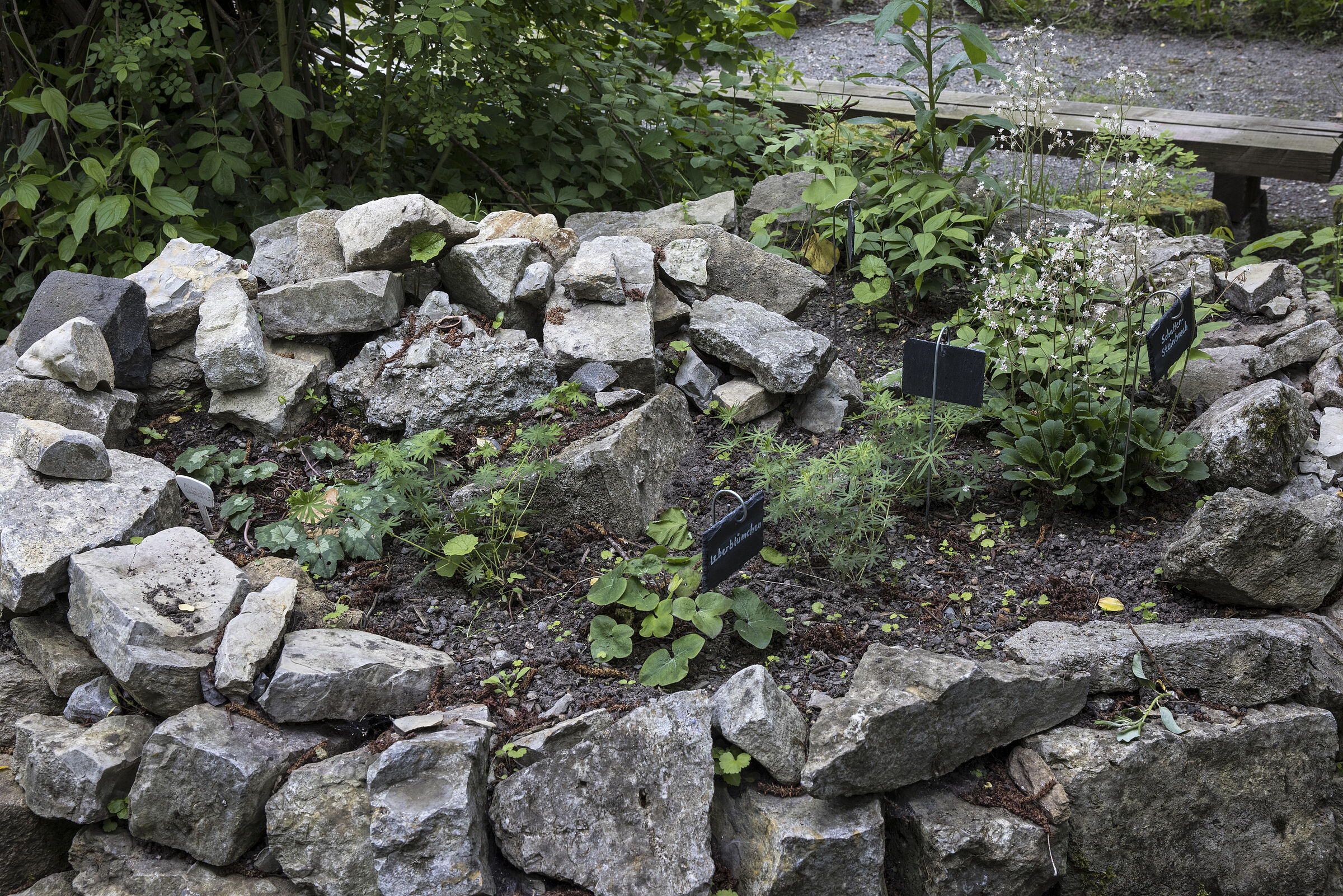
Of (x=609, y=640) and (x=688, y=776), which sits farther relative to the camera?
(x=609, y=640)

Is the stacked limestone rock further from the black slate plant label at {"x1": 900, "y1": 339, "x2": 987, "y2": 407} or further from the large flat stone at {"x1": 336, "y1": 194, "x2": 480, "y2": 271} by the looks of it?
the large flat stone at {"x1": 336, "y1": 194, "x2": 480, "y2": 271}

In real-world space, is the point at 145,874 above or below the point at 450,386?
below

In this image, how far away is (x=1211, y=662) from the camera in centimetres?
276

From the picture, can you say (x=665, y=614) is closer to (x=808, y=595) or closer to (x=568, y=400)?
(x=808, y=595)

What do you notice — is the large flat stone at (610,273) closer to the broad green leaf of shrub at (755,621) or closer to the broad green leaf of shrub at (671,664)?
the broad green leaf of shrub at (755,621)

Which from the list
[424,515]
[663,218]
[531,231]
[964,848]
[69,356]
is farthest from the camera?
[663,218]

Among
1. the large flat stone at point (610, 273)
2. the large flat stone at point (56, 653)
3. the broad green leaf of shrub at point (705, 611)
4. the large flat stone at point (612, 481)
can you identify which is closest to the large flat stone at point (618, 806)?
the broad green leaf of shrub at point (705, 611)

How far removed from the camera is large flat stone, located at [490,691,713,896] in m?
2.46

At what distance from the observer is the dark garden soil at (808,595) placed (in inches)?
114

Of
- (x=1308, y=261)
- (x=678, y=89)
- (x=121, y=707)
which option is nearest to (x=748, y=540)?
(x=121, y=707)

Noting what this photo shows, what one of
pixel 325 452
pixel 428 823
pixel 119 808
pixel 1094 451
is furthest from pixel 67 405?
pixel 1094 451

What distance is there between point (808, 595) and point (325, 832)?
1574 millimetres

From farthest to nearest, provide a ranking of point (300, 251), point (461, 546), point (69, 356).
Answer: point (300, 251)
point (69, 356)
point (461, 546)

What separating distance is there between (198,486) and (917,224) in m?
3.47
